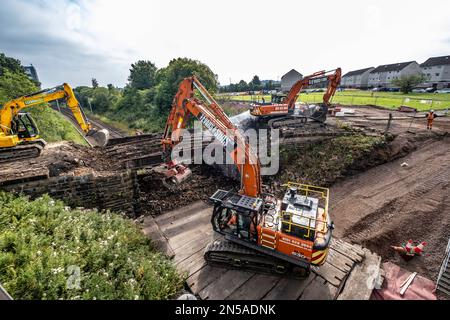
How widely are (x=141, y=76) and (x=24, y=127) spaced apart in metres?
43.2

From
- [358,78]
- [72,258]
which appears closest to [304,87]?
[72,258]

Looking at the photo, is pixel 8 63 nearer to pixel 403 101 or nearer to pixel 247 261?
pixel 247 261

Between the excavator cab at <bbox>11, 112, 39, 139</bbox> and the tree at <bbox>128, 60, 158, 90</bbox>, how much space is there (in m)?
41.0

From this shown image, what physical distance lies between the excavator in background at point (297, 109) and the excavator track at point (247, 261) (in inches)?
410

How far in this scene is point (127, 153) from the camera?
1234cm

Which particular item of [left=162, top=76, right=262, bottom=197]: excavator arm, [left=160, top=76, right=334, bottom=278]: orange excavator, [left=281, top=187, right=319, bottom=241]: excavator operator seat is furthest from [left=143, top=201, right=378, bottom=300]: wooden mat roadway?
[left=162, top=76, right=262, bottom=197]: excavator arm

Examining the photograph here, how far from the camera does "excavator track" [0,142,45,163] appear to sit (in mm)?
8688

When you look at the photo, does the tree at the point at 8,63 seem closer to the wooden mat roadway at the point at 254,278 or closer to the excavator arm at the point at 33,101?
the excavator arm at the point at 33,101

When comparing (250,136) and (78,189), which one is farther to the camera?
(250,136)

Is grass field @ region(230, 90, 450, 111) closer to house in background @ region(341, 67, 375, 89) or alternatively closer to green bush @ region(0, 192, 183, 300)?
green bush @ region(0, 192, 183, 300)
